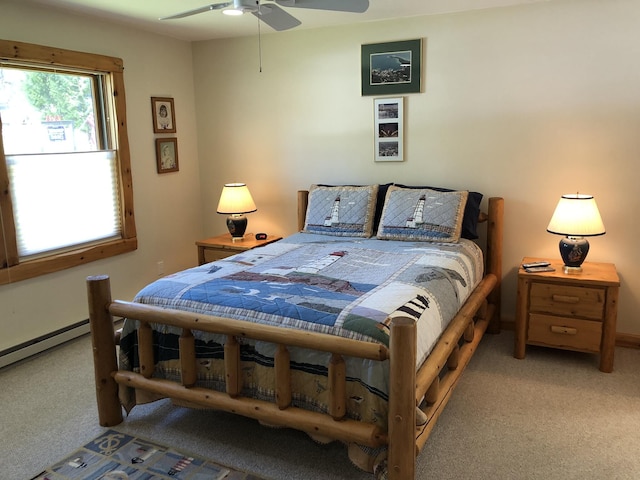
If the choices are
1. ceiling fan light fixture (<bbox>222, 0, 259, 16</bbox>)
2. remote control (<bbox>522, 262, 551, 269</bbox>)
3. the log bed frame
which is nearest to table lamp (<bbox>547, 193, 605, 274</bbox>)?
remote control (<bbox>522, 262, 551, 269</bbox>)

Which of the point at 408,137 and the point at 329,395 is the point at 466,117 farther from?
the point at 329,395

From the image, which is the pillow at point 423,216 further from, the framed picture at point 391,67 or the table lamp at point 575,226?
the framed picture at point 391,67

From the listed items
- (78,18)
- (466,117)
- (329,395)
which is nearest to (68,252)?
(78,18)

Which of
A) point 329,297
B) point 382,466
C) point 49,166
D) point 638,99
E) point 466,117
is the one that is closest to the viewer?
point 382,466

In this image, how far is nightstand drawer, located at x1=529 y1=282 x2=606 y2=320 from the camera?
310cm

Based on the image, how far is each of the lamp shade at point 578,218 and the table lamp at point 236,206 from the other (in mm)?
2283

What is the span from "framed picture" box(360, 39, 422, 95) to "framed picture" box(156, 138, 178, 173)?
5.56 ft

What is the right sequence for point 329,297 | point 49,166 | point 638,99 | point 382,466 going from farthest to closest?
point 49,166 → point 638,99 → point 329,297 → point 382,466

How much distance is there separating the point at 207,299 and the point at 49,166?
1856 millimetres

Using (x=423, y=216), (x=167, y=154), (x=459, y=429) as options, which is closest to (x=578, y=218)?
(x=423, y=216)

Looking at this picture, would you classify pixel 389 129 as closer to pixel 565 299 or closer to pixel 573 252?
pixel 573 252

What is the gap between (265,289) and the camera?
252 cm

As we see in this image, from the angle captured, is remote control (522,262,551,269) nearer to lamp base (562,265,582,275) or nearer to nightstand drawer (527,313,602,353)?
lamp base (562,265,582,275)

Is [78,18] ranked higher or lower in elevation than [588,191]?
higher
